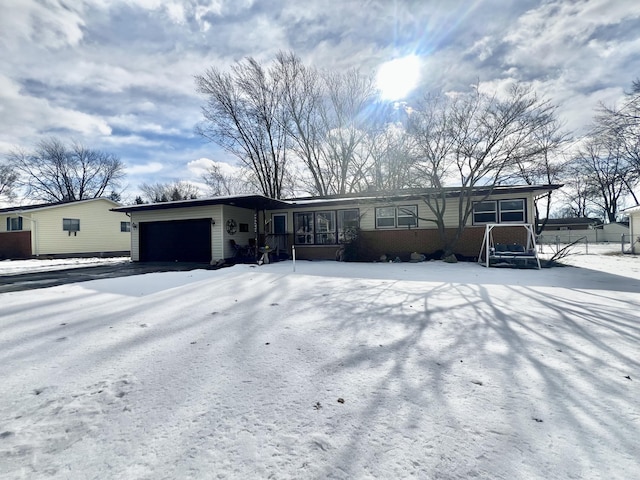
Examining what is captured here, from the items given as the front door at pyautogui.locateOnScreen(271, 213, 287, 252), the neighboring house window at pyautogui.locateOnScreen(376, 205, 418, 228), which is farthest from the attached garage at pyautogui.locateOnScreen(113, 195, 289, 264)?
the neighboring house window at pyautogui.locateOnScreen(376, 205, 418, 228)

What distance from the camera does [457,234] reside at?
12.3m

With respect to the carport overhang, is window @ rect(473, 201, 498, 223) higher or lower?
lower

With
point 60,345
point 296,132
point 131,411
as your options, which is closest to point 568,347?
point 131,411

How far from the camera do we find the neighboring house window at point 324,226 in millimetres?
14492

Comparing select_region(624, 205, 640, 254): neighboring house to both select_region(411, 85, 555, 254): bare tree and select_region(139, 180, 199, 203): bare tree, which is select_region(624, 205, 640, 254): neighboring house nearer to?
select_region(411, 85, 555, 254): bare tree

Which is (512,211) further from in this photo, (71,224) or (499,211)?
(71,224)

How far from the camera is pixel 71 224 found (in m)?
20.0

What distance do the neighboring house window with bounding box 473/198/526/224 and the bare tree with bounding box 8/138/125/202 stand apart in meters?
40.0

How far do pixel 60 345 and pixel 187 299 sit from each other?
94.8 inches

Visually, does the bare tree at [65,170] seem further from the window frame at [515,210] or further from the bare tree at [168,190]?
the window frame at [515,210]

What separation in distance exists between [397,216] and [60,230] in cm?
2239

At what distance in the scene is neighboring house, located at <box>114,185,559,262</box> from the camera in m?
12.4

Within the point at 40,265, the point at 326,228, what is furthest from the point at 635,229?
the point at 40,265

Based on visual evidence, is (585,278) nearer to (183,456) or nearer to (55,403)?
(183,456)
